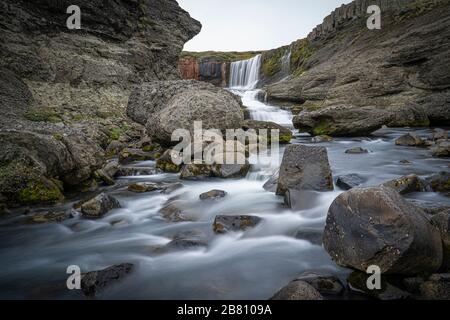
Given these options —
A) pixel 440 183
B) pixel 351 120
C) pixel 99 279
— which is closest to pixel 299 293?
pixel 99 279

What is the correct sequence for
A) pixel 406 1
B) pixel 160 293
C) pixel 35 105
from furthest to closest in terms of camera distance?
pixel 406 1
pixel 35 105
pixel 160 293

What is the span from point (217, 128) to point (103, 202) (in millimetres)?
4482

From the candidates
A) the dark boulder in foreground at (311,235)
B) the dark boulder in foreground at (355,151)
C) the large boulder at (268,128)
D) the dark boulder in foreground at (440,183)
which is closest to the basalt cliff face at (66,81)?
the dark boulder in foreground at (311,235)

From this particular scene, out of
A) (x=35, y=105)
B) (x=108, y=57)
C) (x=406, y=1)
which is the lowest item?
(x=35, y=105)

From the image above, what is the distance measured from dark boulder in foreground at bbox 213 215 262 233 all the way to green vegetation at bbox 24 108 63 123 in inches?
325

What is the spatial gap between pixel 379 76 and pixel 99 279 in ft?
62.3

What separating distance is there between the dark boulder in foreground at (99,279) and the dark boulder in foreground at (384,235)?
217 centimetres

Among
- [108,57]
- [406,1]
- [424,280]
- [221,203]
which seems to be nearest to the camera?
[424,280]

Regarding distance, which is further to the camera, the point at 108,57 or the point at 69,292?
the point at 108,57

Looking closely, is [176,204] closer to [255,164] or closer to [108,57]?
[255,164]

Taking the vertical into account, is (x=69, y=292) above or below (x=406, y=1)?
below

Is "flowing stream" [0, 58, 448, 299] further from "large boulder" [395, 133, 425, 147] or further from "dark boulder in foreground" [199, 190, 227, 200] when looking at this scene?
"large boulder" [395, 133, 425, 147]
